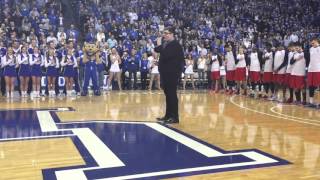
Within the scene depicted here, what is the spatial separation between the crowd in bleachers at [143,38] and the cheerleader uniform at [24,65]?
27 mm

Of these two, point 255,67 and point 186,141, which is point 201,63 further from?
point 186,141

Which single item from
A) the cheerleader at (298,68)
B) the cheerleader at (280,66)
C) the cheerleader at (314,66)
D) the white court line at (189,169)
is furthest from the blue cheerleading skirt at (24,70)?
the cheerleader at (314,66)

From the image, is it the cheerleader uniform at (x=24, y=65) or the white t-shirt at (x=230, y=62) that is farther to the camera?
the white t-shirt at (x=230, y=62)

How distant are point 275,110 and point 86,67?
6.10 metres

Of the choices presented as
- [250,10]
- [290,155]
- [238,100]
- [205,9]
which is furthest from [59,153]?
[250,10]

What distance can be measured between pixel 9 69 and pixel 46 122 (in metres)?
5.11

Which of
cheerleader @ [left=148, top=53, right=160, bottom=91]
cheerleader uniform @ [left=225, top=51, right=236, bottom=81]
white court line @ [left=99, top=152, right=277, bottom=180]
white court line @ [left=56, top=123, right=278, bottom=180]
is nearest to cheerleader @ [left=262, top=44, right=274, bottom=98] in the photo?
cheerleader uniform @ [left=225, top=51, right=236, bottom=81]

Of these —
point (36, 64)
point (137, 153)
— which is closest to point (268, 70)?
point (36, 64)

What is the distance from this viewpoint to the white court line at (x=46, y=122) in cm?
677

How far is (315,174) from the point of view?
13.6ft

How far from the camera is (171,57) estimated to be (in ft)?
23.6

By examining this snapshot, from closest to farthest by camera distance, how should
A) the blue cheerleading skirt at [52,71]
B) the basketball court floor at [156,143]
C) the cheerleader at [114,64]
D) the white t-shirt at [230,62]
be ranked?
the basketball court floor at [156,143] → the blue cheerleading skirt at [52,71] → the white t-shirt at [230,62] → the cheerleader at [114,64]

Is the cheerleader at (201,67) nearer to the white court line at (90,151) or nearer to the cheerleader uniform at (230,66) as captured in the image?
the cheerleader uniform at (230,66)

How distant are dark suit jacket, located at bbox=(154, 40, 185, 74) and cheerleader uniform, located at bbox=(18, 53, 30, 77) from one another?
606cm
